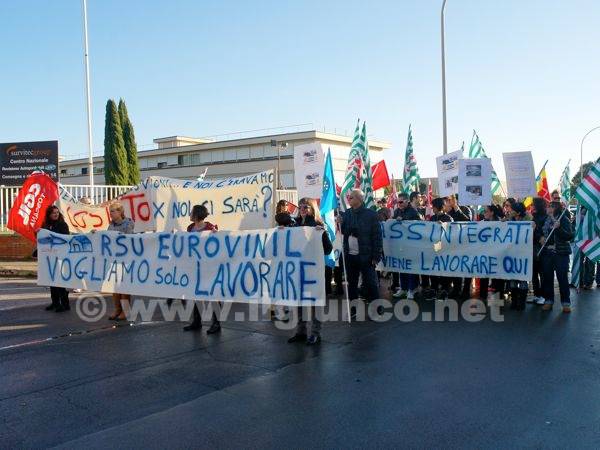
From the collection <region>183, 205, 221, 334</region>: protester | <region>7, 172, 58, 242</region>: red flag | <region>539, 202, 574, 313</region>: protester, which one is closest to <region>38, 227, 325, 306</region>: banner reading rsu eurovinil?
<region>183, 205, 221, 334</region>: protester

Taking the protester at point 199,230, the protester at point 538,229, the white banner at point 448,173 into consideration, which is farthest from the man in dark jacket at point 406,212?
the protester at point 199,230

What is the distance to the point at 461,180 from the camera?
11.6 meters

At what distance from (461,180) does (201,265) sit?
6264 millimetres

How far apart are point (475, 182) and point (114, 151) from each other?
3469 centimetres

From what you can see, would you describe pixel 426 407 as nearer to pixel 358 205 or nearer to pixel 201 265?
pixel 201 265

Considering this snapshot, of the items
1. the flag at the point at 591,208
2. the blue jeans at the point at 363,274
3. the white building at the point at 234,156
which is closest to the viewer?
the flag at the point at 591,208

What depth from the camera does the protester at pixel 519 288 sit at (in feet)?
30.5

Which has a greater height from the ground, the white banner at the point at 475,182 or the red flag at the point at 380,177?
the red flag at the point at 380,177

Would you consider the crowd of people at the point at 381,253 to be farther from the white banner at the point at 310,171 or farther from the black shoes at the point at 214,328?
the white banner at the point at 310,171

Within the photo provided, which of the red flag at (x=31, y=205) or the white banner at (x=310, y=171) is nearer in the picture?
the white banner at (x=310, y=171)

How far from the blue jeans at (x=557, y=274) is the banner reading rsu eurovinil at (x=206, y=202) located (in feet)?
15.0

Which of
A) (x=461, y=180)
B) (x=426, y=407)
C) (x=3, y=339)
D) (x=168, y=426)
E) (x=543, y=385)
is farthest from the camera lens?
(x=461, y=180)

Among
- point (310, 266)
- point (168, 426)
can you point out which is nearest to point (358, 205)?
point (310, 266)

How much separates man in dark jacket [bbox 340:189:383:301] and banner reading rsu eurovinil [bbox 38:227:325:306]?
1919 millimetres
